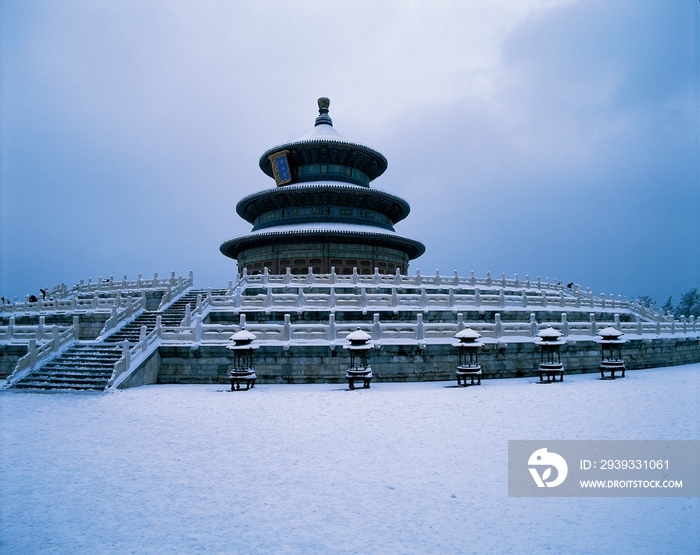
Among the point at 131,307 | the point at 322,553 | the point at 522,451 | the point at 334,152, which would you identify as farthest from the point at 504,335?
the point at 334,152

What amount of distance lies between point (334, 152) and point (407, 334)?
25377 millimetres

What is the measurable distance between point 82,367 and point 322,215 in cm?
2362

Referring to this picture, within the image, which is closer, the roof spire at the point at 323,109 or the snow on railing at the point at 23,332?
the snow on railing at the point at 23,332

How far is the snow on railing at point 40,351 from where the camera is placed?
17516mm

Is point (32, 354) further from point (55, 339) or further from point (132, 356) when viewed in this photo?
point (132, 356)

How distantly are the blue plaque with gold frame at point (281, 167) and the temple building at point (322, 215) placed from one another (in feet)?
0.20

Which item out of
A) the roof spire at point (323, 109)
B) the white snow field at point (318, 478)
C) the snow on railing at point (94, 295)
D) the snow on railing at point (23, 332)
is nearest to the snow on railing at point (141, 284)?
the snow on railing at point (94, 295)

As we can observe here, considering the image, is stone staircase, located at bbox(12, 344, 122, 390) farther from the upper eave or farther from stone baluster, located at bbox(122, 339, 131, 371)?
the upper eave

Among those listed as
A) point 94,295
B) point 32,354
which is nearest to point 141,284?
point 94,295

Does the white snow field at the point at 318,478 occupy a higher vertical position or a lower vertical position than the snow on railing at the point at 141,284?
lower

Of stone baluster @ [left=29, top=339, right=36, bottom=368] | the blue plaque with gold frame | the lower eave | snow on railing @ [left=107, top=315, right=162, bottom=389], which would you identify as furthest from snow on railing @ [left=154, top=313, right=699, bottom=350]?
the blue plaque with gold frame

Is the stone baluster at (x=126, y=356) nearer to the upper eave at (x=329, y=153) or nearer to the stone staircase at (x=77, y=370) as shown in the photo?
the stone staircase at (x=77, y=370)

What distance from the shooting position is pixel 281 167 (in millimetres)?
40000

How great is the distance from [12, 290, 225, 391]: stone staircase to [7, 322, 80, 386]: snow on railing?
0.90 feet
